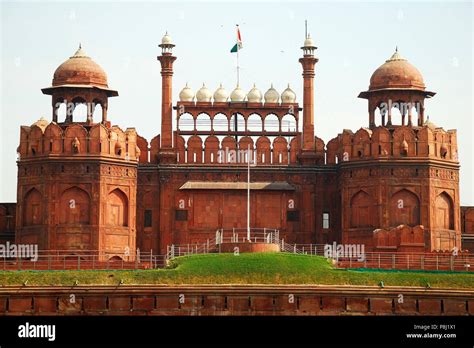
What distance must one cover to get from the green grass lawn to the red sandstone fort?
329 inches

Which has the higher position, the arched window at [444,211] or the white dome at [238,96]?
the white dome at [238,96]

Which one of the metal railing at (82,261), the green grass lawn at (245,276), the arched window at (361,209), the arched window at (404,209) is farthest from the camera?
the arched window at (361,209)

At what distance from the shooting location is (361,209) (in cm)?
8588

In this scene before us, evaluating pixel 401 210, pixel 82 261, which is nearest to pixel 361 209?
pixel 401 210

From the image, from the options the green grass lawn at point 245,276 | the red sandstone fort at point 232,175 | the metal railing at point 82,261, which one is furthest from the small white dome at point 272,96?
the green grass lawn at point 245,276

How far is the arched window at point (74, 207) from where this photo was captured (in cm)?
8362

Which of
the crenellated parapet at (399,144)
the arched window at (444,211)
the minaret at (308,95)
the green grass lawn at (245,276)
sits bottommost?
the green grass lawn at (245,276)

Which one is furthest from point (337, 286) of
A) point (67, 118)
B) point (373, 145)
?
point (67, 118)

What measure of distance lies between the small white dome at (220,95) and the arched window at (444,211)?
13771 millimetres

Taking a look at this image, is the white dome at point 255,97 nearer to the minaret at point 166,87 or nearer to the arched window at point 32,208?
the minaret at point 166,87

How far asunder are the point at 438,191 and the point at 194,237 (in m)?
13.8

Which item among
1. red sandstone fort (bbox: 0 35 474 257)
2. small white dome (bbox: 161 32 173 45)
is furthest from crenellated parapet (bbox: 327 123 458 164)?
small white dome (bbox: 161 32 173 45)

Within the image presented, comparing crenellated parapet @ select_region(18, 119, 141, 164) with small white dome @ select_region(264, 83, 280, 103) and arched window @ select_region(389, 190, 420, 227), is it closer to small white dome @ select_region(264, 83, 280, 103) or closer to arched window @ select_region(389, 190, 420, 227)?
small white dome @ select_region(264, 83, 280, 103)

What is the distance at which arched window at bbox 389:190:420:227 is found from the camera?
84.8 metres
